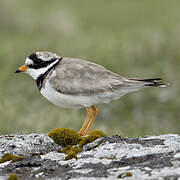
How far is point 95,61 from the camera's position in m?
14.4

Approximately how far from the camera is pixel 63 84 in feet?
22.8

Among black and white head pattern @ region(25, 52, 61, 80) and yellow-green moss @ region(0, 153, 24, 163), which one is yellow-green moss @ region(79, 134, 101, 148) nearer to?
yellow-green moss @ region(0, 153, 24, 163)

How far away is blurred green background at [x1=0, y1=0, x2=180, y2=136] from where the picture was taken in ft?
35.1

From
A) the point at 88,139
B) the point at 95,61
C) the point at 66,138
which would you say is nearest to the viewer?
the point at 88,139

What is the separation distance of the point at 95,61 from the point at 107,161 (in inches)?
380

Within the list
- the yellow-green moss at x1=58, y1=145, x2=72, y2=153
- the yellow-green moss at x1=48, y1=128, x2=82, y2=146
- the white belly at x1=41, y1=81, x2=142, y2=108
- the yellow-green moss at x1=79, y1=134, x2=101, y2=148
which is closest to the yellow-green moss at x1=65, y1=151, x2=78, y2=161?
the yellow-green moss at x1=58, y1=145, x2=72, y2=153

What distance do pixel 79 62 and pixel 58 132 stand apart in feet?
4.52

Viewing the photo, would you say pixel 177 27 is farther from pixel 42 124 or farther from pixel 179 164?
pixel 179 164

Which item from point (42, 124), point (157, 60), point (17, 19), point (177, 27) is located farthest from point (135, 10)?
point (42, 124)

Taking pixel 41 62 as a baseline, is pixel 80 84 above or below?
below

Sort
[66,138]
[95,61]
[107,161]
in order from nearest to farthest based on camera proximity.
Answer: [107,161] → [66,138] → [95,61]

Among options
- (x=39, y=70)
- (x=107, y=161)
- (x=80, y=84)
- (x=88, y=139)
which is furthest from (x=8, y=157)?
(x=39, y=70)

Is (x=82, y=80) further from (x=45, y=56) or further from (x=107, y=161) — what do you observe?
(x=107, y=161)

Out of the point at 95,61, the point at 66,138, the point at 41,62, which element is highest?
the point at 41,62
